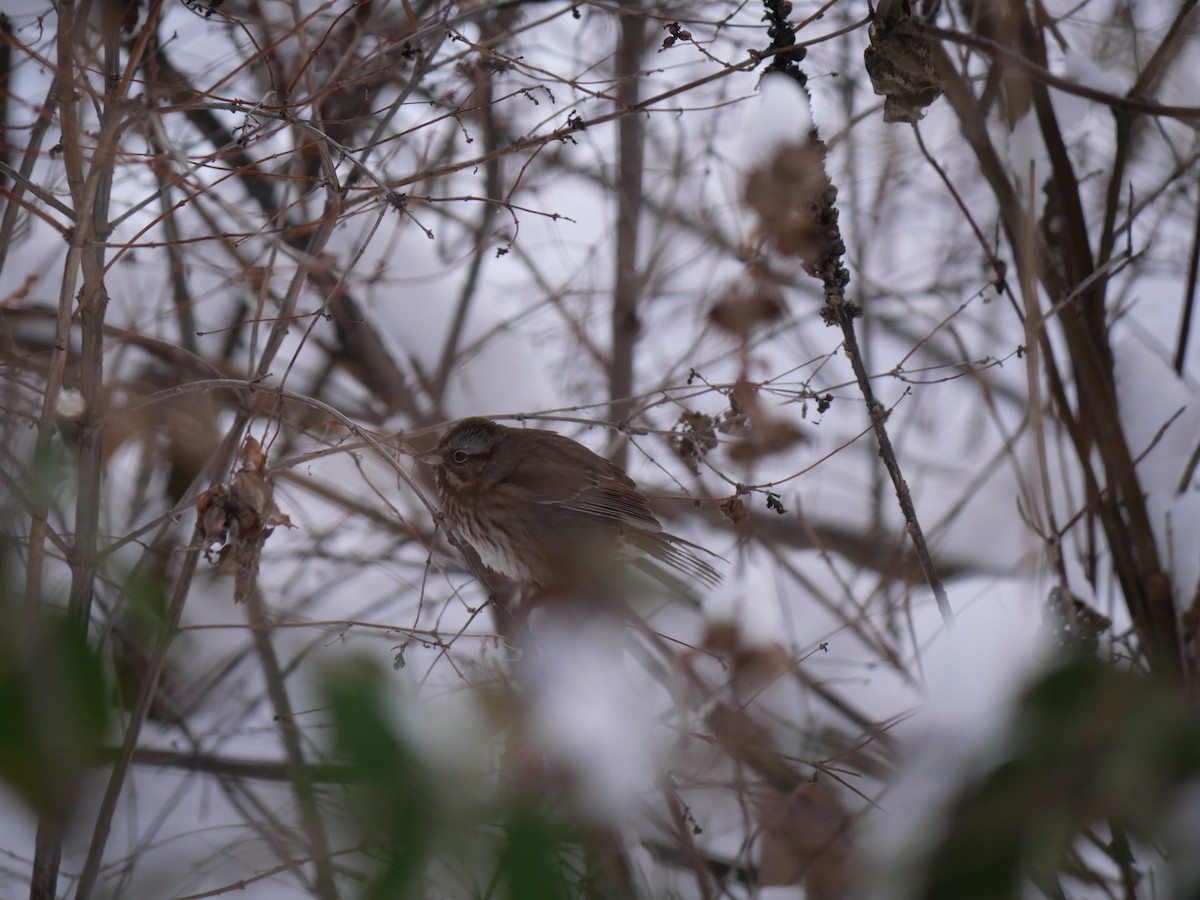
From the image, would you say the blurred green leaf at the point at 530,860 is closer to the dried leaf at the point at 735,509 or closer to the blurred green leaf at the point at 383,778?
the blurred green leaf at the point at 383,778

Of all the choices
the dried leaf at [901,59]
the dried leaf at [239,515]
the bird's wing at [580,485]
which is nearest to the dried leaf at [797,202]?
the dried leaf at [901,59]

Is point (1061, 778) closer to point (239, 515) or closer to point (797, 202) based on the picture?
point (239, 515)

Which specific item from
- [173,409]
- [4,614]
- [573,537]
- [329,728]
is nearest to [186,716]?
[173,409]

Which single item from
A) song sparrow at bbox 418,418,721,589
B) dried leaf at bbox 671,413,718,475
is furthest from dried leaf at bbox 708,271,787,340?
dried leaf at bbox 671,413,718,475

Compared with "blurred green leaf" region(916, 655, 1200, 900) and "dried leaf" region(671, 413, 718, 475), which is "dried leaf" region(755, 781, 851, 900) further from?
"blurred green leaf" region(916, 655, 1200, 900)

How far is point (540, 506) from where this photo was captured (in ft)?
11.7

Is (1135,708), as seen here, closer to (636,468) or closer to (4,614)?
(4,614)

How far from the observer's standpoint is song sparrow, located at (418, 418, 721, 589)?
3416 mm

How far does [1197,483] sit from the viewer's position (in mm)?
2732

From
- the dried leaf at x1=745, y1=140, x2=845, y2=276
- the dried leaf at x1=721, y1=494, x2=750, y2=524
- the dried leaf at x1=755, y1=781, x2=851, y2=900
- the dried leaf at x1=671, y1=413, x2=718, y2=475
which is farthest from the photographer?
the dried leaf at x1=755, y1=781, x2=851, y2=900

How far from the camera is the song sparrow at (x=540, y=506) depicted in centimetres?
342

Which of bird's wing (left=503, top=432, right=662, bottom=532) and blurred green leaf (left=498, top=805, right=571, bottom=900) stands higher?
bird's wing (left=503, top=432, right=662, bottom=532)

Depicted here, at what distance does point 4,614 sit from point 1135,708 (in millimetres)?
947

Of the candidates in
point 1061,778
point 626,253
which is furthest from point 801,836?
point 1061,778
